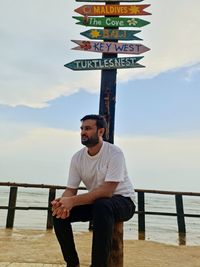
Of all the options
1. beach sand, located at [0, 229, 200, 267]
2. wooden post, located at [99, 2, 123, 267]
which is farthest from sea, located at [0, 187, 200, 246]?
wooden post, located at [99, 2, 123, 267]

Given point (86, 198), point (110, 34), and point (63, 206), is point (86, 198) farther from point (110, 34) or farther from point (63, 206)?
point (110, 34)

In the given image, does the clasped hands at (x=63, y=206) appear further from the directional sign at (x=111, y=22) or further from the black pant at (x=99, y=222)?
the directional sign at (x=111, y=22)

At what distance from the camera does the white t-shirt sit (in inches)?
97.1

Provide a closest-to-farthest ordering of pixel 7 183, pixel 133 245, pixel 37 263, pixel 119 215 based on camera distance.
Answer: pixel 119 215 → pixel 37 263 → pixel 133 245 → pixel 7 183

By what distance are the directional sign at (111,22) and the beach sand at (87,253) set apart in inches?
106

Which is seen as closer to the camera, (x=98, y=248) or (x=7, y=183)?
(x=98, y=248)

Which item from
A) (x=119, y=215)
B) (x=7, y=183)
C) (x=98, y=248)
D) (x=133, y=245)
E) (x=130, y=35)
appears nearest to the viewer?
(x=98, y=248)

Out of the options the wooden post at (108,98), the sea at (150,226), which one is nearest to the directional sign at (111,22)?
the wooden post at (108,98)

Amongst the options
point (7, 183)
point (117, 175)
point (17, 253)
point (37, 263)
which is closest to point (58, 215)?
point (117, 175)

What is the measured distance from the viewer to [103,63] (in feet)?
12.1

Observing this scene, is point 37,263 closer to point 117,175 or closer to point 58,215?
point 58,215

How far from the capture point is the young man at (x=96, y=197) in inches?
84.7

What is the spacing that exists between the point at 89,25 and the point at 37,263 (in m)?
2.68

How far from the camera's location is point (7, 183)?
681 cm
